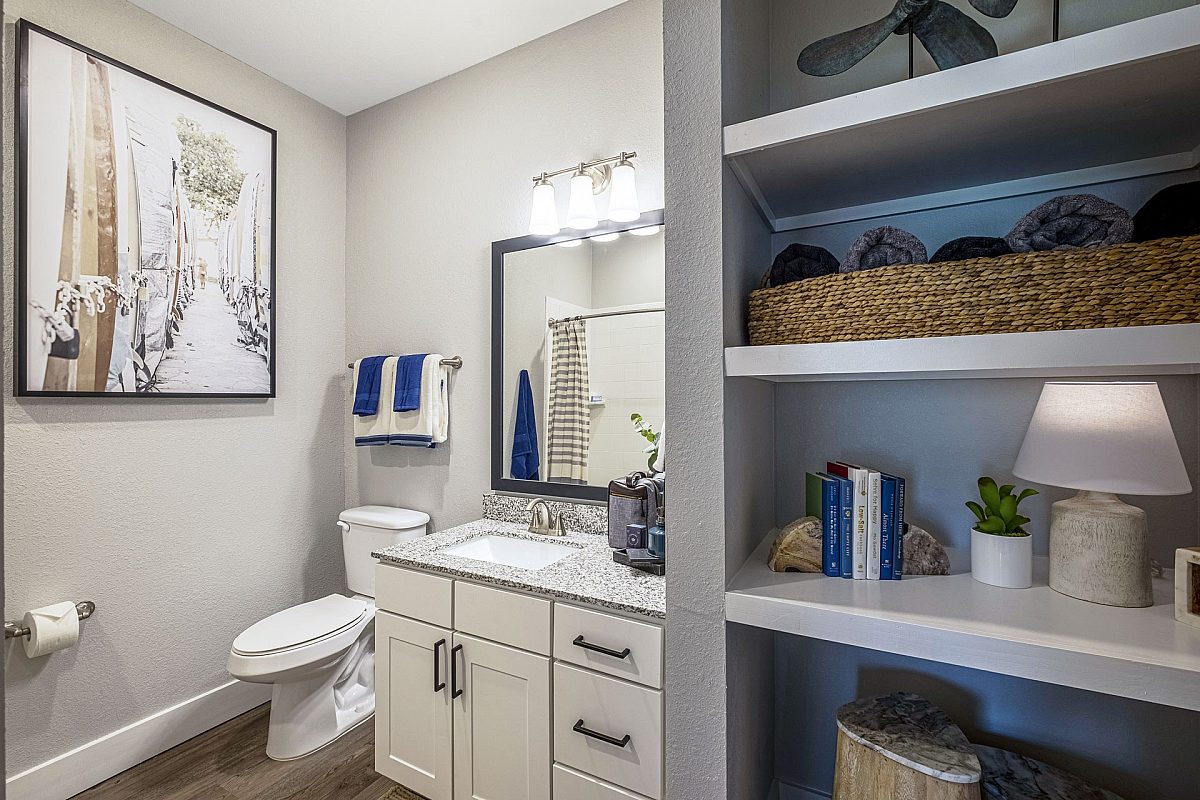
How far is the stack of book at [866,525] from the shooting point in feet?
3.98

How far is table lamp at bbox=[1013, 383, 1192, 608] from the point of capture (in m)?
1.02

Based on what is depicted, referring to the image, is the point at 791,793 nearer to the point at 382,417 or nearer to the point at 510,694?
the point at 510,694

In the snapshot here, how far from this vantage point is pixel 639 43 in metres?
2.04

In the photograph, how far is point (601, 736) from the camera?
4.80ft

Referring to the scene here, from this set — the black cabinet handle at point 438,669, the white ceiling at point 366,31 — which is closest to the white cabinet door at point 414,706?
the black cabinet handle at point 438,669

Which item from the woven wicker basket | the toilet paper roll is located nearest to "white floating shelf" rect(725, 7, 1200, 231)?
the woven wicker basket

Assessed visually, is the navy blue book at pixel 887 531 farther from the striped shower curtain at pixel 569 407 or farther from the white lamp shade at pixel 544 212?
the white lamp shade at pixel 544 212

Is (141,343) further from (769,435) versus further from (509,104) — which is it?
(769,435)

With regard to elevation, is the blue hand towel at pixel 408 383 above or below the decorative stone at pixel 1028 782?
above

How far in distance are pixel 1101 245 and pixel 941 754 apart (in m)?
0.92

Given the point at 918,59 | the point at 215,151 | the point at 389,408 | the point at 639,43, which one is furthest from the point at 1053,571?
the point at 215,151

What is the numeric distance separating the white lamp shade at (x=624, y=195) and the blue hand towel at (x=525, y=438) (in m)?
0.67

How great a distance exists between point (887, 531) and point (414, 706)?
144 cm

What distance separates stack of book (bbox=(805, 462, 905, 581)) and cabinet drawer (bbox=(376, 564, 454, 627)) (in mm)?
1070
